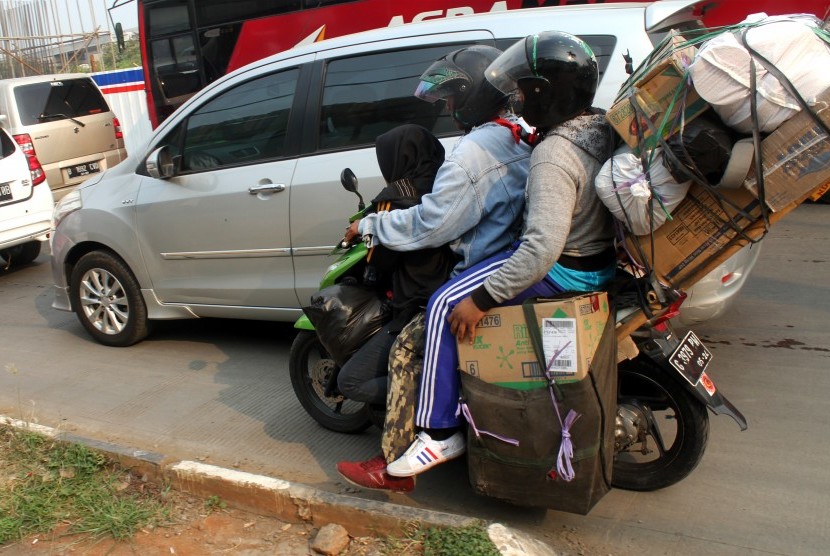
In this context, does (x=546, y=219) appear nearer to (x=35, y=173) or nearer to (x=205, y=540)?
(x=205, y=540)

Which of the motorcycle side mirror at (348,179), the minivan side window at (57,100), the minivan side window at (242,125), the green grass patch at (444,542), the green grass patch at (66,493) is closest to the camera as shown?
the green grass patch at (444,542)

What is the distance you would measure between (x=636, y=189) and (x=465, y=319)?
74 centimetres

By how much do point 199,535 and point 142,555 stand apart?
0.23 metres

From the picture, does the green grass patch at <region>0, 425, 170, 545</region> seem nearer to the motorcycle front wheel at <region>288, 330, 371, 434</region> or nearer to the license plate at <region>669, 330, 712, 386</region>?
the motorcycle front wheel at <region>288, 330, 371, 434</region>

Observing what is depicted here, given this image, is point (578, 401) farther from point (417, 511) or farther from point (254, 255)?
point (254, 255)

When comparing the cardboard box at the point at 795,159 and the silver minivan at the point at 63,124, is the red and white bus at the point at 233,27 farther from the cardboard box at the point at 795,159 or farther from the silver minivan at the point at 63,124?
the cardboard box at the point at 795,159

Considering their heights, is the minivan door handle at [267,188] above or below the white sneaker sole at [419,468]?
above

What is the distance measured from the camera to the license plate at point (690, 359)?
299 cm

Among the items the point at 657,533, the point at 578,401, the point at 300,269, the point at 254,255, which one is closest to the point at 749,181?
the point at 578,401

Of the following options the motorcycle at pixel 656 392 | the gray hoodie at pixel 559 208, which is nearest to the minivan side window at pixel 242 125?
the motorcycle at pixel 656 392

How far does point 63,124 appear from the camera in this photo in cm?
1163

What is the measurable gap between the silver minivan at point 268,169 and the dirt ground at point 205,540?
65.0 inches

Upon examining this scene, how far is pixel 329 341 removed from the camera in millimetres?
3391

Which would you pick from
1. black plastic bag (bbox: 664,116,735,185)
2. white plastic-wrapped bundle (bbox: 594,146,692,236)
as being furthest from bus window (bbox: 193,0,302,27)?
black plastic bag (bbox: 664,116,735,185)
